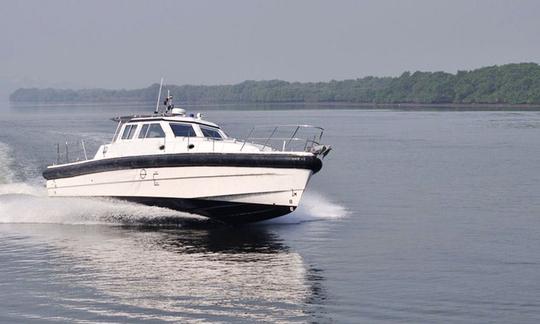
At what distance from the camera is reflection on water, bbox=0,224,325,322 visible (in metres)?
14.9

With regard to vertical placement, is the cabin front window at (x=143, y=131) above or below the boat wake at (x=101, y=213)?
above

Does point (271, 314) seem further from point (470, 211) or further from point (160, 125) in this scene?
point (470, 211)

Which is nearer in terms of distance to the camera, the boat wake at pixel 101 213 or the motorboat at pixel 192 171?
the motorboat at pixel 192 171

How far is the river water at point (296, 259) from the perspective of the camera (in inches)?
584

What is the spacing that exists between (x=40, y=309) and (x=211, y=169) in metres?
7.44

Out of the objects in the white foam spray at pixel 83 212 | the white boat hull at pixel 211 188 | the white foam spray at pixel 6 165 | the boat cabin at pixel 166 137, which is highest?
the boat cabin at pixel 166 137

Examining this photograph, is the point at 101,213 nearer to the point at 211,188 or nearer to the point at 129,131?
the point at 129,131

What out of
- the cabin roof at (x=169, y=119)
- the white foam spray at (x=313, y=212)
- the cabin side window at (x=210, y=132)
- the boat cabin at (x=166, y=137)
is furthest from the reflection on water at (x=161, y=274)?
the cabin roof at (x=169, y=119)

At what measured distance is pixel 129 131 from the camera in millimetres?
23703

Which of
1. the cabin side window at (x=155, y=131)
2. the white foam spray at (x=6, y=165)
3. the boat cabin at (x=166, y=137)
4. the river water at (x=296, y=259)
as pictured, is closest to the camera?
the river water at (x=296, y=259)

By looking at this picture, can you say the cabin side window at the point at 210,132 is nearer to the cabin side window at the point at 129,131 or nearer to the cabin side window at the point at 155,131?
the cabin side window at the point at 155,131

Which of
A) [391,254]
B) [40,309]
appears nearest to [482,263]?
[391,254]

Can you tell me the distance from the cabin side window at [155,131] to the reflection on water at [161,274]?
247 centimetres

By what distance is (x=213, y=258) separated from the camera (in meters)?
19.2
